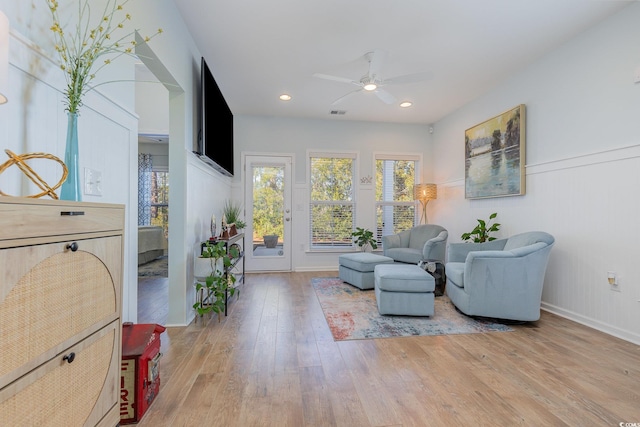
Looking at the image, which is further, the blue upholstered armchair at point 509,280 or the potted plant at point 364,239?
the potted plant at point 364,239

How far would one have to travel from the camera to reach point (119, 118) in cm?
167

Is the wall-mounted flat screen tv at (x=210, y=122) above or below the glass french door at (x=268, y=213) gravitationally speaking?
above

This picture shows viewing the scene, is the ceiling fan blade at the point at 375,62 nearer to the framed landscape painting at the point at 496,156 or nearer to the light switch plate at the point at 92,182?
the framed landscape painting at the point at 496,156

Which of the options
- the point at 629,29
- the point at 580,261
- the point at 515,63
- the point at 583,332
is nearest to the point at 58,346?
the point at 583,332

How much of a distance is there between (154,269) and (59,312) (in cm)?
488

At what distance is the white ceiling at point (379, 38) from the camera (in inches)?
95.0

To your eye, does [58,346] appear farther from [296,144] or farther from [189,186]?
[296,144]

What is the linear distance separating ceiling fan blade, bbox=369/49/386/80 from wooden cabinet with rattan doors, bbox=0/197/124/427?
2.78 metres

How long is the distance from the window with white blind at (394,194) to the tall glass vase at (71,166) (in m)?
4.86

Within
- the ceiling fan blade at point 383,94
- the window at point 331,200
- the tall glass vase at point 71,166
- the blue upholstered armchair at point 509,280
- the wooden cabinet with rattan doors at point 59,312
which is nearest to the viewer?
the wooden cabinet with rattan doors at point 59,312

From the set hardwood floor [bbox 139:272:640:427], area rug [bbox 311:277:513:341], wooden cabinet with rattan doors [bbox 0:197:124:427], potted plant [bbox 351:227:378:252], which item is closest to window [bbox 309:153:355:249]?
potted plant [bbox 351:227:378:252]

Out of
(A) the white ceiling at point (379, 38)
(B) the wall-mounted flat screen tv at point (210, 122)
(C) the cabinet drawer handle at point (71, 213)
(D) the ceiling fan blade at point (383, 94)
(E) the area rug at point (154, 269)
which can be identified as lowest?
(E) the area rug at point (154, 269)

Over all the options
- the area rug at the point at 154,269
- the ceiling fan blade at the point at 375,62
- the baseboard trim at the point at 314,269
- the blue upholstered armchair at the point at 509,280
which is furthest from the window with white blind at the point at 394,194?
the area rug at the point at 154,269

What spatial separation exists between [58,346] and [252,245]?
4.36 m
